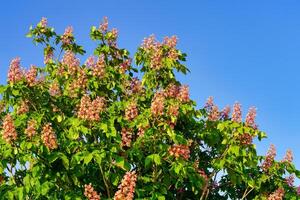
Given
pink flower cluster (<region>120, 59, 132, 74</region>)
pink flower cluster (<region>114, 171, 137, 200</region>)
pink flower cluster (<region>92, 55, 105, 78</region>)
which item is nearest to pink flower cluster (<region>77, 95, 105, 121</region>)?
pink flower cluster (<region>114, 171, 137, 200</region>)

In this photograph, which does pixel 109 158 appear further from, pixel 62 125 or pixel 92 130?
pixel 62 125

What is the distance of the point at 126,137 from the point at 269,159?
12.7 feet

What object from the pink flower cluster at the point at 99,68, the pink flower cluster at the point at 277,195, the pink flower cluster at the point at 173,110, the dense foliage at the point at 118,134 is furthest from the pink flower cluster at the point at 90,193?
the pink flower cluster at the point at 277,195

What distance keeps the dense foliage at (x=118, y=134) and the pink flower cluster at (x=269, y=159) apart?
0.02 metres

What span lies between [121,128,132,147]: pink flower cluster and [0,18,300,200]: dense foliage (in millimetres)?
33

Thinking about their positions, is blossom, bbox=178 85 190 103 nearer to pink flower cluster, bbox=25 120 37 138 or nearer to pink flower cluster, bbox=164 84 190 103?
pink flower cluster, bbox=164 84 190 103

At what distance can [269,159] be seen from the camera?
14.2 meters

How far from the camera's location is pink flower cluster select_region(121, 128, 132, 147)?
1248 cm

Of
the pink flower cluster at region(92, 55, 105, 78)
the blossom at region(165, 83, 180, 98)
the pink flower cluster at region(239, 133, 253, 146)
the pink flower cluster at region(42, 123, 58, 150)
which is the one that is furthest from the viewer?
the pink flower cluster at region(92, 55, 105, 78)

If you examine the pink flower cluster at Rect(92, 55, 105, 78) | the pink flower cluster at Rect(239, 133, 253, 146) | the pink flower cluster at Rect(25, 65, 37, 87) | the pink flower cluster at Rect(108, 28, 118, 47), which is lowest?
the pink flower cluster at Rect(239, 133, 253, 146)

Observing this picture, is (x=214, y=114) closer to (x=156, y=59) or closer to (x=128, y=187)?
(x=156, y=59)

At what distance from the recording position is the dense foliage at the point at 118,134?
1144cm

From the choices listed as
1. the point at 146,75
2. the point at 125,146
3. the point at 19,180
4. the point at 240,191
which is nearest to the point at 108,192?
the point at 125,146

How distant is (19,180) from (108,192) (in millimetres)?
2435
